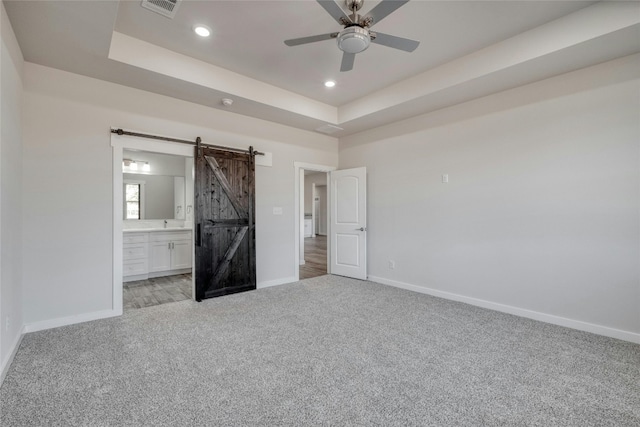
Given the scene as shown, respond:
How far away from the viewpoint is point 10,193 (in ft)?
7.93

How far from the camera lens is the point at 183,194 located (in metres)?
6.15

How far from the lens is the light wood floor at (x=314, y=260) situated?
18.9 feet

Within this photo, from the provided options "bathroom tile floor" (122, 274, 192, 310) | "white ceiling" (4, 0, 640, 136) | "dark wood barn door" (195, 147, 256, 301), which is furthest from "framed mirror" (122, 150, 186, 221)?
"white ceiling" (4, 0, 640, 136)

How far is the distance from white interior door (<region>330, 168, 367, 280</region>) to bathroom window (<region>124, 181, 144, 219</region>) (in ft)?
12.1

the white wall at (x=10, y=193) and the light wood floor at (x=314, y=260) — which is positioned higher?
the white wall at (x=10, y=193)

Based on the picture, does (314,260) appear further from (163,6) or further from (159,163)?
(163,6)

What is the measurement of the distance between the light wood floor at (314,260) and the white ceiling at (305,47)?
319cm

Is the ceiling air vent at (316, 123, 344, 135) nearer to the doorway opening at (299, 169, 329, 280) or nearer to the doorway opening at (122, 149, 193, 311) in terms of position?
the doorway opening at (122, 149, 193, 311)

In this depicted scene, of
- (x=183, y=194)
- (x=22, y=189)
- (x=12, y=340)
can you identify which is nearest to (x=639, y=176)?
(x=12, y=340)

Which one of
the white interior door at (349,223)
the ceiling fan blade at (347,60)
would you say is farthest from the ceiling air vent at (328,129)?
the ceiling fan blade at (347,60)

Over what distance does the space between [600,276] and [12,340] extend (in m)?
5.43

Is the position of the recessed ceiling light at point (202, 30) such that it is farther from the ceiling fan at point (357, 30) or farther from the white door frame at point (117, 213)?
the white door frame at point (117, 213)

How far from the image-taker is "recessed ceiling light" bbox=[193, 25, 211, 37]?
9.21ft

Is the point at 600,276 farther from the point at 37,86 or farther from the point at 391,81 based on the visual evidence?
the point at 37,86
